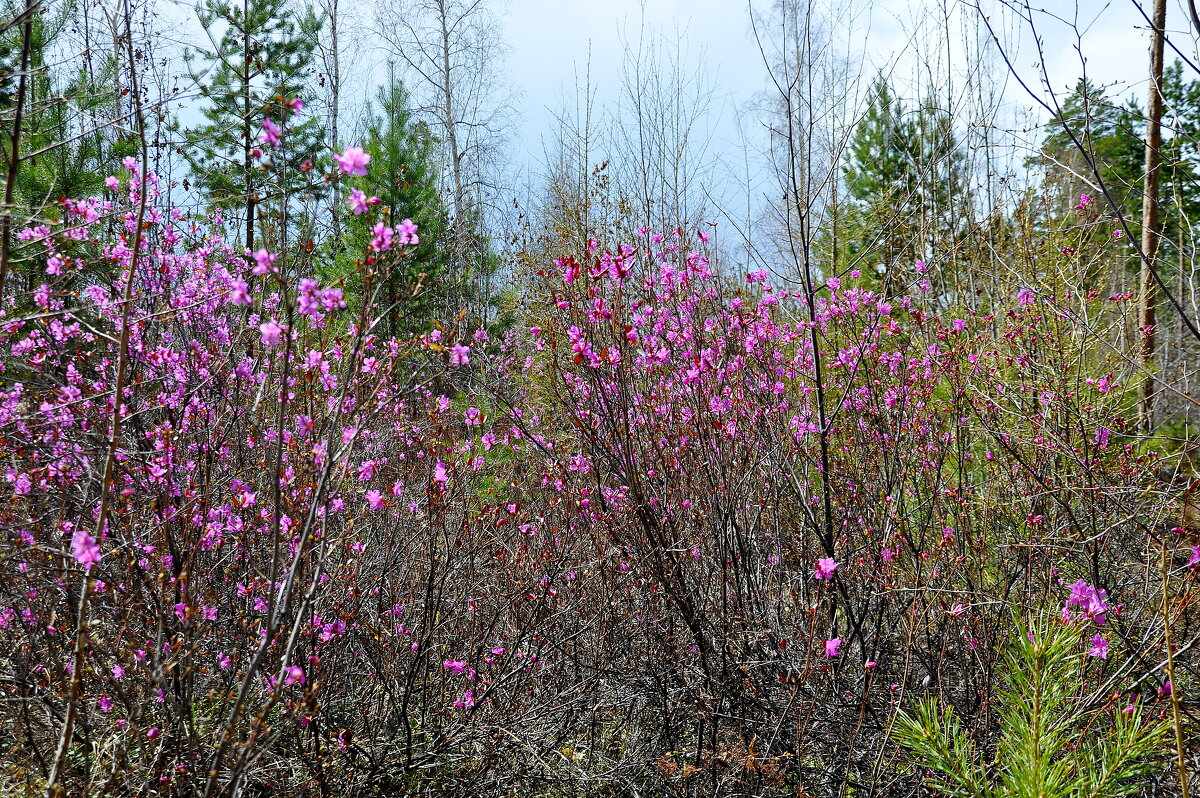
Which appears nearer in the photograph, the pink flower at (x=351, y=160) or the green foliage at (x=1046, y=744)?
the green foliage at (x=1046, y=744)

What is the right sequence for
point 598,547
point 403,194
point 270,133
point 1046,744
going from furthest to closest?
point 403,194, point 598,547, point 270,133, point 1046,744

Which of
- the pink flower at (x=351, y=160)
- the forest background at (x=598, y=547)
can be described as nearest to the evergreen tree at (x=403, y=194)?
the forest background at (x=598, y=547)

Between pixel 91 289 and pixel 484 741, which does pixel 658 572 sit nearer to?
pixel 484 741

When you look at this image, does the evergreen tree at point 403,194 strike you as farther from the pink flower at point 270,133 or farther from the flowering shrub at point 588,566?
the pink flower at point 270,133

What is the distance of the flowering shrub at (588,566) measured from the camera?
2721mm

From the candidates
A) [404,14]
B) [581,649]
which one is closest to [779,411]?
[581,649]

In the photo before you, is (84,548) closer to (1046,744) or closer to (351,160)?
(351,160)

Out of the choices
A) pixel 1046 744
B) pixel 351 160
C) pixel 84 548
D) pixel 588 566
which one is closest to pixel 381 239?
pixel 351 160

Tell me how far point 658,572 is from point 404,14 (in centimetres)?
1617

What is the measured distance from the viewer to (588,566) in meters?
3.93

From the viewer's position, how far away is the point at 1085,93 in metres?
2.09

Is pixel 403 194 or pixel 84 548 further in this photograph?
pixel 403 194

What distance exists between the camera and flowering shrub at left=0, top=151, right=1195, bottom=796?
2.72m

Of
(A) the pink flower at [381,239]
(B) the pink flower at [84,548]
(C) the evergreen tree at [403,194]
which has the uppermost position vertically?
(C) the evergreen tree at [403,194]
